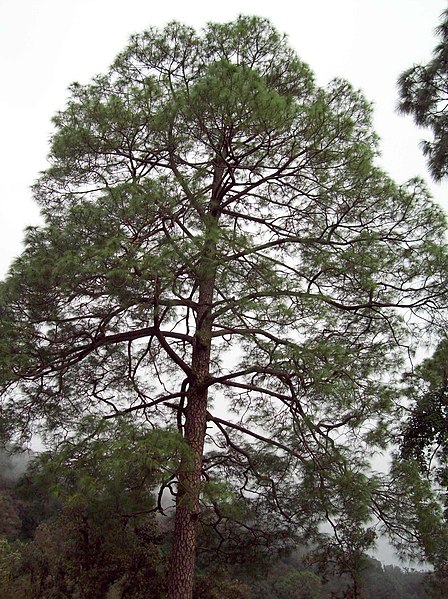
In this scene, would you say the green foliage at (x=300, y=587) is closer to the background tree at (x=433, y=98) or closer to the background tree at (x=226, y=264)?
the background tree at (x=226, y=264)

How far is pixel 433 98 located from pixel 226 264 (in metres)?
2.68

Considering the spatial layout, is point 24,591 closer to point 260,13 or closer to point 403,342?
point 403,342

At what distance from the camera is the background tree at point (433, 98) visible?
434 centimetres

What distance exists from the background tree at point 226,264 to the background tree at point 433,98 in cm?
63

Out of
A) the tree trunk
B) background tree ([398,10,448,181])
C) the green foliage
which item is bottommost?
the green foliage

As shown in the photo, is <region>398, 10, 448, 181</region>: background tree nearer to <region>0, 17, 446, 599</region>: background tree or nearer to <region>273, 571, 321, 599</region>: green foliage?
<region>0, 17, 446, 599</region>: background tree

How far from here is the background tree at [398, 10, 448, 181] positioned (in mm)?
4344

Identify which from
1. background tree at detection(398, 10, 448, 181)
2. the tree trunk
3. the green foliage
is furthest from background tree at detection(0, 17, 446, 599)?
the green foliage

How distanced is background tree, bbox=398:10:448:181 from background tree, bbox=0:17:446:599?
0.63 meters

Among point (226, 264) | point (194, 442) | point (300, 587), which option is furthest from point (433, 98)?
point (300, 587)

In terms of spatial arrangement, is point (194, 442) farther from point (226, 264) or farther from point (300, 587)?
point (300, 587)

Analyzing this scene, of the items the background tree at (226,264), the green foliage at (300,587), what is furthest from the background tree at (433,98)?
the green foliage at (300,587)

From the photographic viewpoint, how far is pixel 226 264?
3.70m

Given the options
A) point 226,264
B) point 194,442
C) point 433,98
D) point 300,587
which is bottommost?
point 300,587
